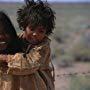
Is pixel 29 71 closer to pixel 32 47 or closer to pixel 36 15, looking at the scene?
pixel 32 47

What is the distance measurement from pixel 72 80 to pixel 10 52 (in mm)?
7356

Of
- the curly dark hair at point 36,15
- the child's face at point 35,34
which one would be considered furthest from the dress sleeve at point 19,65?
the curly dark hair at point 36,15

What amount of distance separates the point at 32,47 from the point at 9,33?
308 mm

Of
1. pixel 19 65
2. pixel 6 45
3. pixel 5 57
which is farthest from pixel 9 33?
pixel 19 65

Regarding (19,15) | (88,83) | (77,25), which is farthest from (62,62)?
(77,25)

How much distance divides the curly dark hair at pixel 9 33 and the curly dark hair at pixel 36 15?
0.70 ft

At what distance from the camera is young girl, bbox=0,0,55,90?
590cm

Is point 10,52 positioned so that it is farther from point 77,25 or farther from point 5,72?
point 77,25

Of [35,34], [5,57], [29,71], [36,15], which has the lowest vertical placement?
[29,71]

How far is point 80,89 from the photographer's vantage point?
12992 mm

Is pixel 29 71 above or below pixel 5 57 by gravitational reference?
below

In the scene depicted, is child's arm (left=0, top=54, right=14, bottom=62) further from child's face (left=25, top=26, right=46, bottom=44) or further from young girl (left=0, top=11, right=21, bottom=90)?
child's face (left=25, top=26, right=46, bottom=44)

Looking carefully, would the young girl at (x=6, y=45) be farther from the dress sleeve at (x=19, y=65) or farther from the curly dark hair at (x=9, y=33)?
the dress sleeve at (x=19, y=65)

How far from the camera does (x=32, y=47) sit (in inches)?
238
